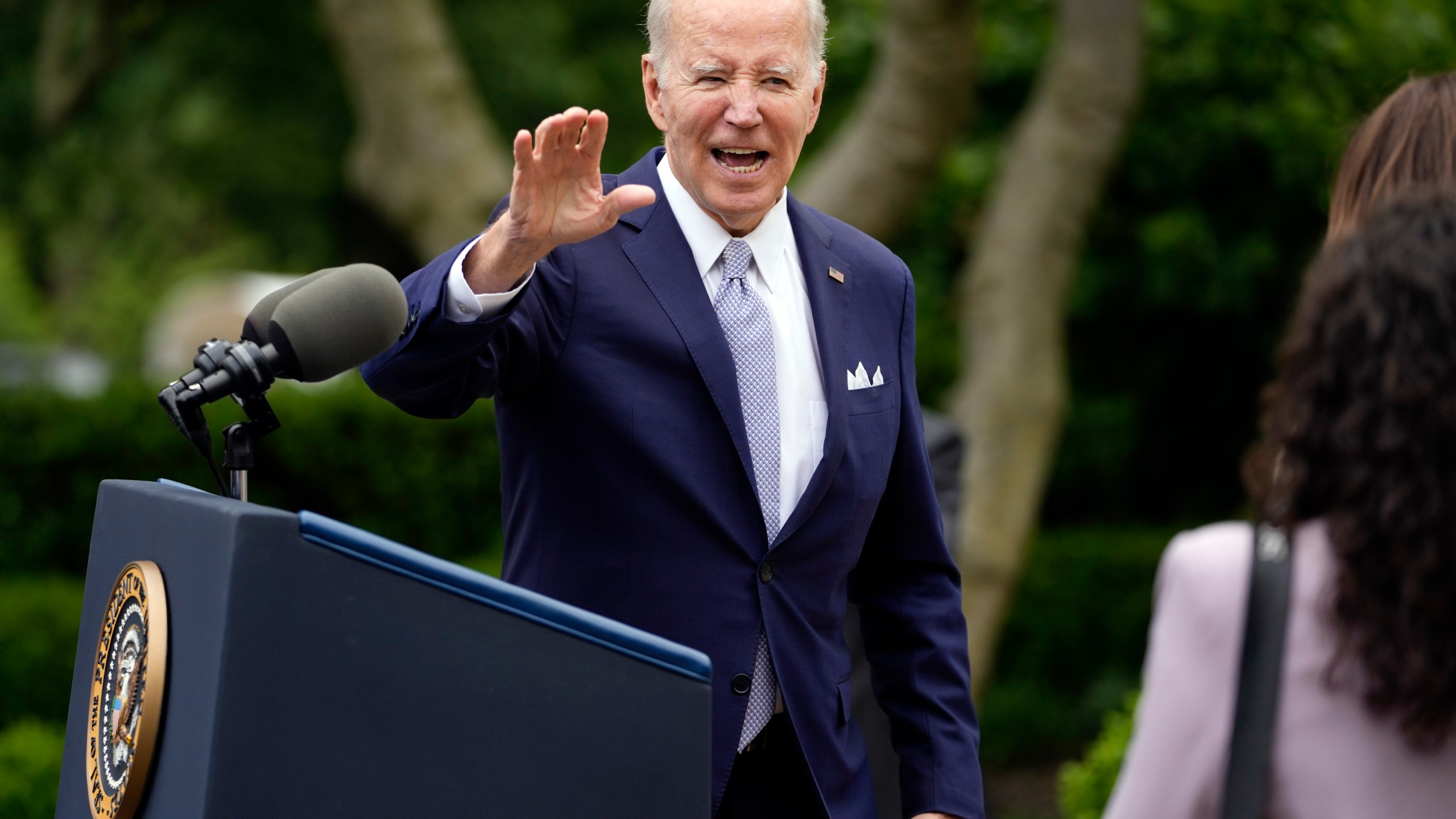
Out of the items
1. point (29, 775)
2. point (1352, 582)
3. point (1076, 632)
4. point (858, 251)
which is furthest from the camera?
point (1076, 632)

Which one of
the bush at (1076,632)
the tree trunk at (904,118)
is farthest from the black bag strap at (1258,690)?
the bush at (1076,632)

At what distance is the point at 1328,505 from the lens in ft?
4.83

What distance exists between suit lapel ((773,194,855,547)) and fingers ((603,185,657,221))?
452 millimetres

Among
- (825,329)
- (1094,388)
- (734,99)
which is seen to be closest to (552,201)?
(734,99)

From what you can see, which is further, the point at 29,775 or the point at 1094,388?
the point at 1094,388

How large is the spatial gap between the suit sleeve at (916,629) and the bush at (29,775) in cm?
313

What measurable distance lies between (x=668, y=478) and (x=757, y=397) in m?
0.20

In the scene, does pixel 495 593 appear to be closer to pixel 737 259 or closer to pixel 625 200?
pixel 625 200

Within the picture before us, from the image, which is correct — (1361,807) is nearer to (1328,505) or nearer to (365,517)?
(1328,505)

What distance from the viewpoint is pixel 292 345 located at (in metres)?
1.71

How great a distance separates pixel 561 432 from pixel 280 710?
79cm

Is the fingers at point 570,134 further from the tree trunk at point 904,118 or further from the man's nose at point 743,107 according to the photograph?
the tree trunk at point 904,118

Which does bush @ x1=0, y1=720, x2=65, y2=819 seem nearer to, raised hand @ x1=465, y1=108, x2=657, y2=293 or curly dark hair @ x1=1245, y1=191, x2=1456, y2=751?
raised hand @ x1=465, y1=108, x2=657, y2=293

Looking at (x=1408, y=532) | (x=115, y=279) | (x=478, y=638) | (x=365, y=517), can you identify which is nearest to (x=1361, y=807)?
(x=1408, y=532)
